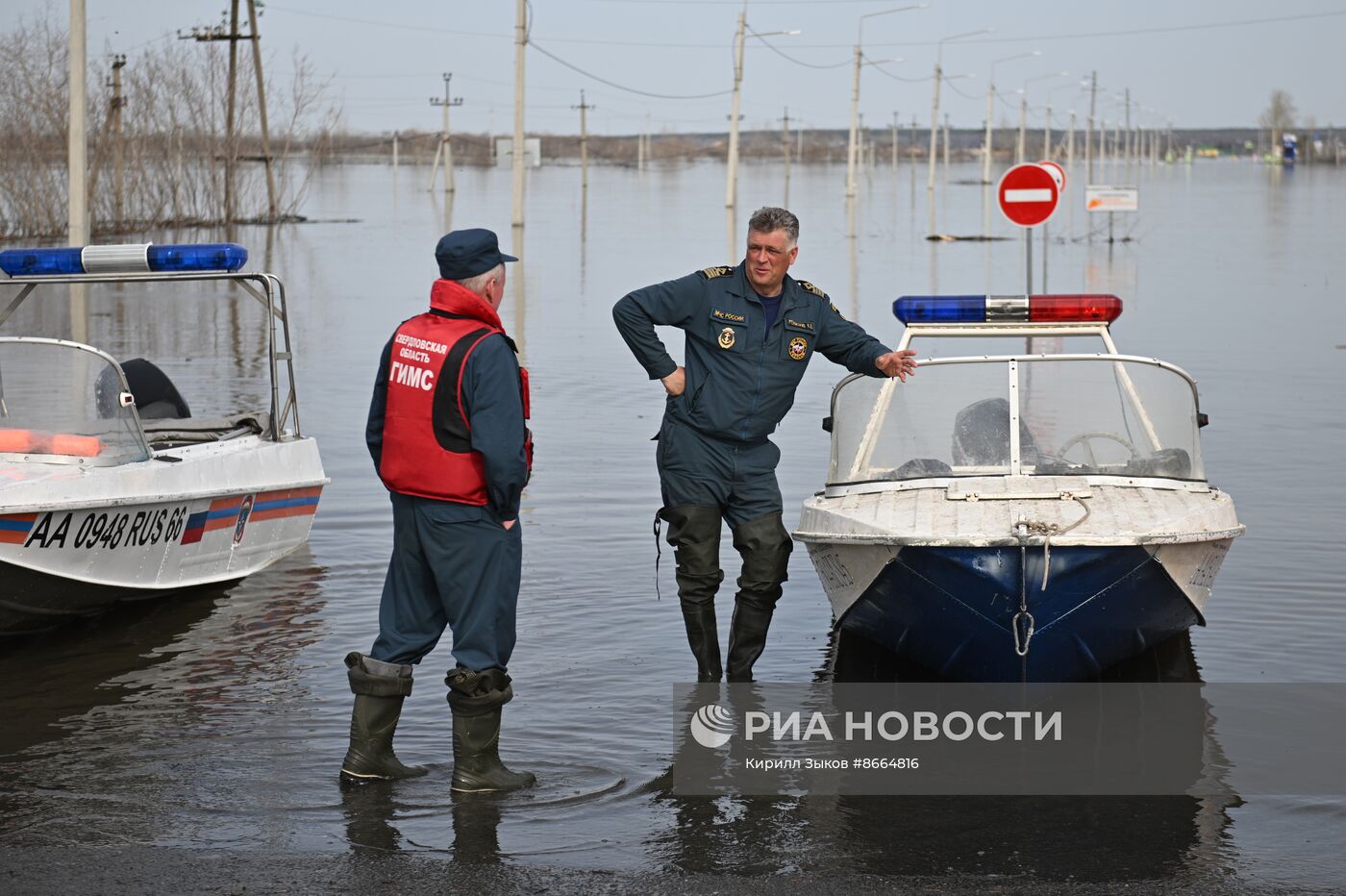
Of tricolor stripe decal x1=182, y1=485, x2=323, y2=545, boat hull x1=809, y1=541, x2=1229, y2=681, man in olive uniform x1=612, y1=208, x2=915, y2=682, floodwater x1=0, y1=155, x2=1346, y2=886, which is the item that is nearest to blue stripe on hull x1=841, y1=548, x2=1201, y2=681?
boat hull x1=809, y1=541, x2=1229, y2=681

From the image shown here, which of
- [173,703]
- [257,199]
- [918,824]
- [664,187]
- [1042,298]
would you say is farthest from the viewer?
[664,187]

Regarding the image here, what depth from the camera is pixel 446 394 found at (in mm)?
5953

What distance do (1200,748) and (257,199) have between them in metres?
61.6

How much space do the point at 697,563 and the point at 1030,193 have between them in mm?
8760

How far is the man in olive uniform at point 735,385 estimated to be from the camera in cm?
718

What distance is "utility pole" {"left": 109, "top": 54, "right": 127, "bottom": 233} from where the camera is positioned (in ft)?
170

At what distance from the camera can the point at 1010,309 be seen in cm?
806

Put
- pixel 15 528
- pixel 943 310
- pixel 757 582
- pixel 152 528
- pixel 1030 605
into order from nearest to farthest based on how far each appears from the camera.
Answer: pixel 1030 605, pixel 757 582, pixel 15 528, pixel 943 310, pixel 152 528

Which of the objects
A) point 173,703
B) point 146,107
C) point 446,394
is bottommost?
point 173,703

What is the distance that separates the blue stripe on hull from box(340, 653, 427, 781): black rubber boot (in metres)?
1.93

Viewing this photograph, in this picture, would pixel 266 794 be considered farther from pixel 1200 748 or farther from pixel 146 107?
pixel 146 107

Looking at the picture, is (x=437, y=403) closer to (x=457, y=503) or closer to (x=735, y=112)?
(x=457, y=503)

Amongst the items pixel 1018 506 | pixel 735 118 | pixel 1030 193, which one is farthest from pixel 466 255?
pixel 735 118

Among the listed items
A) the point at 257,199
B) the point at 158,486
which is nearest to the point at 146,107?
the point at 257,199
